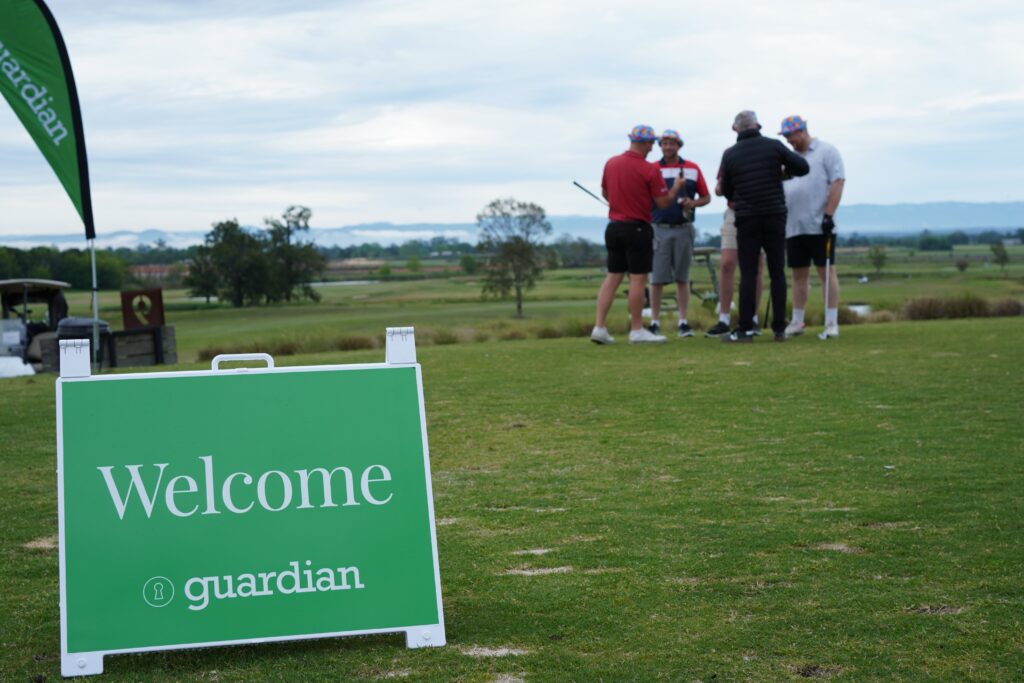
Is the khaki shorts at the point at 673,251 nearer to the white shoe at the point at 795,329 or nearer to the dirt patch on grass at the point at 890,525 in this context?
the white shoe at the point at 795,329

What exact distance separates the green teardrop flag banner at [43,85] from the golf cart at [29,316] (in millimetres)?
7325

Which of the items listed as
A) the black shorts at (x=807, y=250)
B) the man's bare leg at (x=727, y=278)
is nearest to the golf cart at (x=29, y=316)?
the man's bare leg at (x=727, y=278)

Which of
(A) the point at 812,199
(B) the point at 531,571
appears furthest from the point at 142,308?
(B) the point at 531,571

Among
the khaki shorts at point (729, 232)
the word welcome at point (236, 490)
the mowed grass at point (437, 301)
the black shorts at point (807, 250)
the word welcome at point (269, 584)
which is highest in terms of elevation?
the khaki shorts at point (729, 232)

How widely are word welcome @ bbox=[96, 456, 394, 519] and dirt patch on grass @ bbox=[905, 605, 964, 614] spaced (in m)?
1.82

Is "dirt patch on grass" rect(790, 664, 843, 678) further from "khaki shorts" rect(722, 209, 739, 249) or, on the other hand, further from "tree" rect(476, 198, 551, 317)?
"tree" rect(476, 198, 551, 317)

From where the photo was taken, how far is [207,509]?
4.16 meters

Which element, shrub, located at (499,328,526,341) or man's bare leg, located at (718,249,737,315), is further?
shrub, located at (499,328,526,341)

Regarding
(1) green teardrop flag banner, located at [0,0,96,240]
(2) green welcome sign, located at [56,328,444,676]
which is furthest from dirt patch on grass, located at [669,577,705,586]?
(1) green teardrop flag banner, located at [0,0,96,240]

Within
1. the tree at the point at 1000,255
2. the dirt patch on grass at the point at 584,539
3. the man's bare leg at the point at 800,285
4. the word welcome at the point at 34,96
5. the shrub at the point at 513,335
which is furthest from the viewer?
the tree at the point at 1000,255

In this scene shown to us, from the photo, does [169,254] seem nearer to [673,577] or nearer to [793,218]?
[793,218]

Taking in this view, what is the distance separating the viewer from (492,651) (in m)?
4.07

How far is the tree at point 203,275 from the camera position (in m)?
85.2

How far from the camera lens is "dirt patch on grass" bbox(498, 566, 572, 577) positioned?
5004 mm
